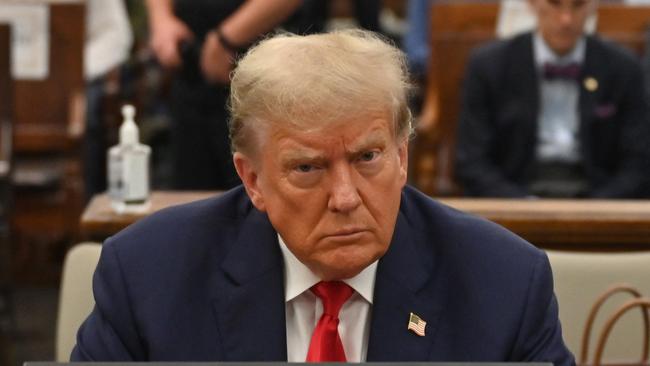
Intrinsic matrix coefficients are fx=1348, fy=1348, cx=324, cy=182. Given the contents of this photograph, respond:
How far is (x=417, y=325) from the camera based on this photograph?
226cm

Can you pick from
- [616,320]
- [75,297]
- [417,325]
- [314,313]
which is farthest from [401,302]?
[75,297]

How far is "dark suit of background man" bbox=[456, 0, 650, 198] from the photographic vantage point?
5074 millimetres

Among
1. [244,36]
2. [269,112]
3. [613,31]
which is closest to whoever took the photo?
[269,112]

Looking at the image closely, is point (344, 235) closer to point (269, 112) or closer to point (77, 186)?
point (269, 112)

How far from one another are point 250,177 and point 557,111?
10.1ft

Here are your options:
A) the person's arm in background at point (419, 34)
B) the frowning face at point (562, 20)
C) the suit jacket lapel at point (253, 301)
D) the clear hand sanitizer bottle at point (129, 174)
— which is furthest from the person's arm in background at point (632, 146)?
the suit jacket lapel at point (253, 301)

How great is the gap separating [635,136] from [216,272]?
3095mm

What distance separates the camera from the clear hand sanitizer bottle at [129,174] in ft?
11.5

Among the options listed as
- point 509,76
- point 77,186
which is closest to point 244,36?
point 509,76

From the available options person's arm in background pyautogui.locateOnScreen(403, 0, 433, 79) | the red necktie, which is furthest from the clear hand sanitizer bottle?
person's arm in background pyautogui.locateOnScreen(403, 0, 433, 79)

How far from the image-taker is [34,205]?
20.9 feet

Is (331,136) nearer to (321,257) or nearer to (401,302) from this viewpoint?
(321,257)

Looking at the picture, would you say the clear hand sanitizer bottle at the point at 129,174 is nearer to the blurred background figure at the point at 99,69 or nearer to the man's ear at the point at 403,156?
the man's ear at the point at 403,156

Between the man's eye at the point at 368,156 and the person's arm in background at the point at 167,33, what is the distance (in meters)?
2.71
